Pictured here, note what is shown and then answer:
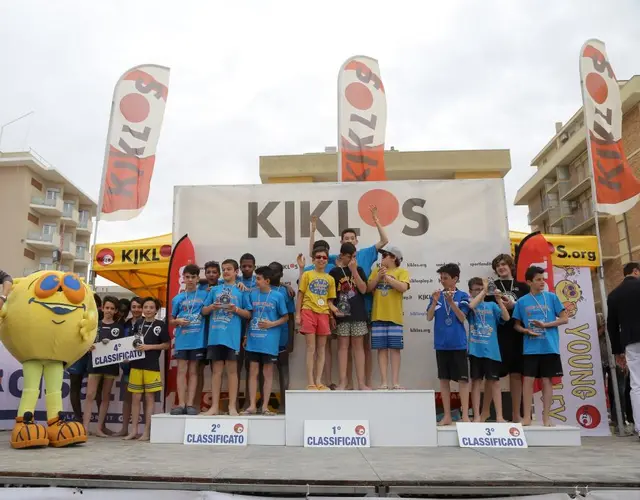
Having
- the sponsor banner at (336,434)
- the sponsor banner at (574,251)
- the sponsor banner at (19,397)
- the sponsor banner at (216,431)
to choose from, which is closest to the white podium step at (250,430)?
the sponsor banner at (216,431)

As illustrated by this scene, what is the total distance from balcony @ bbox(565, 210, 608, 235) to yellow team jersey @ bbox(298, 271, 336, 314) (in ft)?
92.1

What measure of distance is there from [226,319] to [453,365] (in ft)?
7.17

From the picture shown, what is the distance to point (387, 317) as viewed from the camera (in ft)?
16.7

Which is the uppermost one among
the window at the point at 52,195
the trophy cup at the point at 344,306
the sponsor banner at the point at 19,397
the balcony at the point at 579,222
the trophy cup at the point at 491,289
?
the window at the point at 52,195

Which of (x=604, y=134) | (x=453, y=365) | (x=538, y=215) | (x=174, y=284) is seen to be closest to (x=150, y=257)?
(x=174, y=284)

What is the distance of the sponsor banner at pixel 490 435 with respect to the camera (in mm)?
4320

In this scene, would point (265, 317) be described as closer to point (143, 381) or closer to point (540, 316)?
point (143, 381)

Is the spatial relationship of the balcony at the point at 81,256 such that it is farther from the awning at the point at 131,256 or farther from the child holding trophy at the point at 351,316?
the child holding trophy at the point at 351,316

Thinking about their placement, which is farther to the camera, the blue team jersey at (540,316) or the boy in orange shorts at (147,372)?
the boy in orange shorts at (147,372)

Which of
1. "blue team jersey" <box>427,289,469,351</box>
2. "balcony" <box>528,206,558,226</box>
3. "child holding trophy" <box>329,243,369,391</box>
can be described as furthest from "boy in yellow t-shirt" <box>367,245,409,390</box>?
"balcony" <box>528,206,558,226</box>

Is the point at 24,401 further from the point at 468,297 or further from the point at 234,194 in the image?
the point at 468,297

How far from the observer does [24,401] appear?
169 inches

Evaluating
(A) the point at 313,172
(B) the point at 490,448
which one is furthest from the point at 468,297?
(A) the point at 313,172

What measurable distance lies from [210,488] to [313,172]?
22099mm
